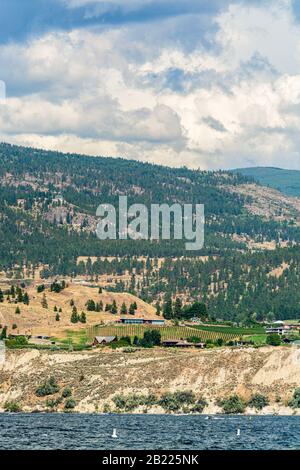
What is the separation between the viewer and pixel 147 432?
15250 cm

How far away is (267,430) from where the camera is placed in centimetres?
15862

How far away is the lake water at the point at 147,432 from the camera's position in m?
134

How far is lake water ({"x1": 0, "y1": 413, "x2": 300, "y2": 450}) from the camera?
440 feet

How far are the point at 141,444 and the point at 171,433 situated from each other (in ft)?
56.5
